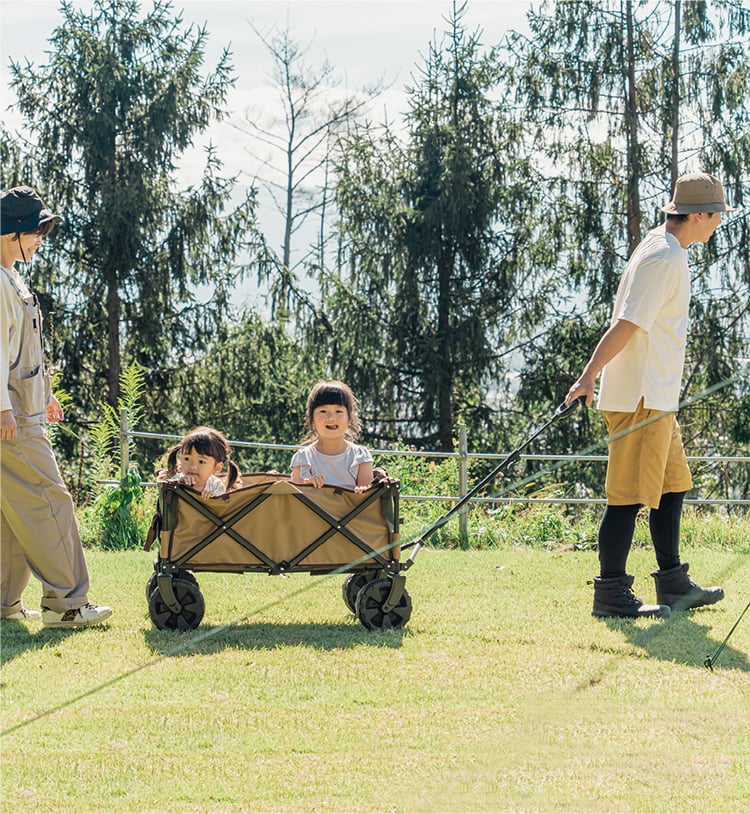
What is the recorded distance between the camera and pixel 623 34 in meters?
17.3

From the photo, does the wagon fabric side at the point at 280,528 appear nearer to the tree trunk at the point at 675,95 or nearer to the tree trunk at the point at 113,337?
the tree trunk at the point at 113,337

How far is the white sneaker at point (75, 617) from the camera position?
4973mm

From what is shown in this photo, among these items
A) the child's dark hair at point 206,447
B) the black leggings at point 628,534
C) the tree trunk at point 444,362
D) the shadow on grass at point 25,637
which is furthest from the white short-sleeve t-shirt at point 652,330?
the tree trunk at point 444,362

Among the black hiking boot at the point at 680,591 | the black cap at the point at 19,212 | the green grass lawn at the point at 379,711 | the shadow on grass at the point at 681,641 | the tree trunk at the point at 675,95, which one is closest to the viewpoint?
the green grass lawn at the point at 379,711

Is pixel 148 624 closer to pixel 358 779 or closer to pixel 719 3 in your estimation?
pixel 358 779

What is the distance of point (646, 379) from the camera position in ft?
16.6

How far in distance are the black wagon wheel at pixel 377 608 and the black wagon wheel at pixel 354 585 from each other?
0.33 ft

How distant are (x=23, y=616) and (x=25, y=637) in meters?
0.35

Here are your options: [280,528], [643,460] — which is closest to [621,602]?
[643,460]

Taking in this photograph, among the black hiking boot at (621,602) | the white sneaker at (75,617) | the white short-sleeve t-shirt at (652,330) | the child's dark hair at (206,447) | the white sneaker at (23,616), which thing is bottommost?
the white sneaker at (23,616)

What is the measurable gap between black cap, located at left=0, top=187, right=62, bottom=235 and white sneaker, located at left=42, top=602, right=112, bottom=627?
1.61m

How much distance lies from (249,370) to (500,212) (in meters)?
4.45

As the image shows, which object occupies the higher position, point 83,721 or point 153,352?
point 153,352

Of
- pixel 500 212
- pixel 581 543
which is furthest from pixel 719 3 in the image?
pixel 581 543
